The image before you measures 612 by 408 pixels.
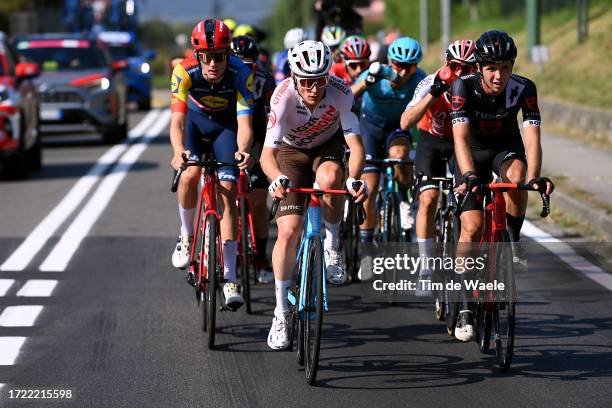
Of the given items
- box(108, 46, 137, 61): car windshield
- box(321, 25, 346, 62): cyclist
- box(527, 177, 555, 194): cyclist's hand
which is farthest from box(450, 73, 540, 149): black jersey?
box(108, 46, 137, 61): car windshield

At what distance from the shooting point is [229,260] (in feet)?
29.7

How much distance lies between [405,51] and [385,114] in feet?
2.79

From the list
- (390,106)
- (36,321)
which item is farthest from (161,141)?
(36,321)

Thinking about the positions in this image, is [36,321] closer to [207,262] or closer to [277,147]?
[207,262]

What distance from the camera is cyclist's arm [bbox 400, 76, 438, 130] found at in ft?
30.5

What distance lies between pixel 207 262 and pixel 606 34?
24988 mm

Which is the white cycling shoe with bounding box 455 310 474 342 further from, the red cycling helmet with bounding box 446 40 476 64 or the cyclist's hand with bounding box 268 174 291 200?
the red cycling helmet with bounding box 446 40 476 64

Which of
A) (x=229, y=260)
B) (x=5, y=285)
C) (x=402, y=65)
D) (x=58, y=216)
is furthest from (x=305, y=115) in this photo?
(x=58, y=216)

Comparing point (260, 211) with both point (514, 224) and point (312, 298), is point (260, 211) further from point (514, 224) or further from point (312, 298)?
point (312, 298)

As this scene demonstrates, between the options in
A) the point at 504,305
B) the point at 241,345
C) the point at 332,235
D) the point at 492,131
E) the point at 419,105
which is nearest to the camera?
the point at 504,305

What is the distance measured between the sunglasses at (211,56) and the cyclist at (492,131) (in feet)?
5.50

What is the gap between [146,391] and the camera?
291 inches

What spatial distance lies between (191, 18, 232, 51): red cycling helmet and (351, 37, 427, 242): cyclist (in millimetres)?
2074

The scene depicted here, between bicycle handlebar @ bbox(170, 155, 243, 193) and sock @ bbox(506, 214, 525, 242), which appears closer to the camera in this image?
sock @ bbox(506, 214, 525, 242)
